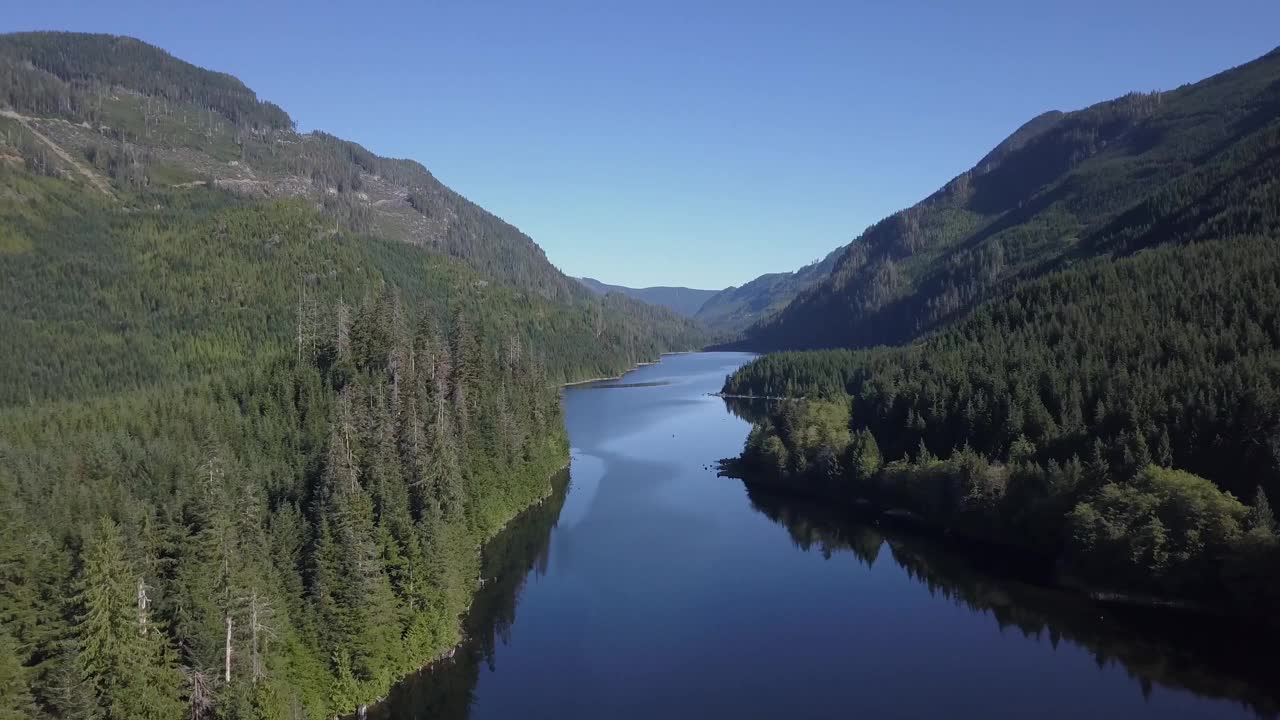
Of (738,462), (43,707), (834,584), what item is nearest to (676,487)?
(738,462)

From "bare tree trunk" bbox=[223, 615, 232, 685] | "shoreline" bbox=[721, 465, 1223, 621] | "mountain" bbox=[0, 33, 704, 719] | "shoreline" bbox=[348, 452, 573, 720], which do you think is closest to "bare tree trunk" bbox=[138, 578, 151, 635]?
"mountain" bbox=[0, 33, 704, 719]

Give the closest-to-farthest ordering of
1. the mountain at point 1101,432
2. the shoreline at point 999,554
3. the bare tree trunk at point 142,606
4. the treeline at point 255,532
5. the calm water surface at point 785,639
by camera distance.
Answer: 1. the treeline at point 255,532
2. the bare tree trunk at point 142,606
3. the calm water surface at point 785,639
4. the shoreline at point 999,554
5. the mountain at point 1101,432

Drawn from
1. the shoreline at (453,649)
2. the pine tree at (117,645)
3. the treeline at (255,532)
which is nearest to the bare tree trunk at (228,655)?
the treeline at (255,532)

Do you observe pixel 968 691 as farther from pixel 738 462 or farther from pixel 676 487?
pixel 738 462

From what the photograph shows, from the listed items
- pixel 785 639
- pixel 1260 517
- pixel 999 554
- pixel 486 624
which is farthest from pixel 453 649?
pixel 1260 517

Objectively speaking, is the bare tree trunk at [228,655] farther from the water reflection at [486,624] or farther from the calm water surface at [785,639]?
the calm water surface at [785,639]

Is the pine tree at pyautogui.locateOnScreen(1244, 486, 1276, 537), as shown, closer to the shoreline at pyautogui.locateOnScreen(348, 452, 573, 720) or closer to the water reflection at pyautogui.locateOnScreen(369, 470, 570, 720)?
the water reflection at pyautogui.locateOnScreen(369, 470, 570, 720)

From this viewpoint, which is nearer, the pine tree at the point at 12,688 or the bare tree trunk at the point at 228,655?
the pine tree at the point at 12,688
